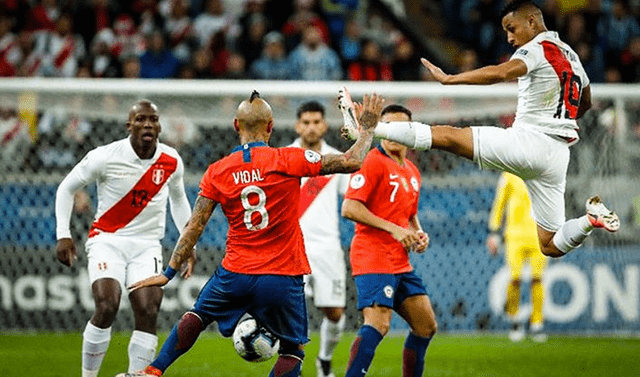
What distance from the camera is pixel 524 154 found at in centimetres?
815

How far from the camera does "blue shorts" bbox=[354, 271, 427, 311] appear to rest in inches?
329

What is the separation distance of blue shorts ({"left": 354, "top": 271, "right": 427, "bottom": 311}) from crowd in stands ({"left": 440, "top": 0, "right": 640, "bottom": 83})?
954cm

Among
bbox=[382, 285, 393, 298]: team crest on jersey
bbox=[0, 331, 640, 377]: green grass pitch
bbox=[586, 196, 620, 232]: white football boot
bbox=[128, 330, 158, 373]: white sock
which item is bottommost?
bbox=[0, 331, 640, 377]: green grass pitch

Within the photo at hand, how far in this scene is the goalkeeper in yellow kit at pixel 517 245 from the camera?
46.5ft

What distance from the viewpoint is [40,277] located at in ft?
46.9

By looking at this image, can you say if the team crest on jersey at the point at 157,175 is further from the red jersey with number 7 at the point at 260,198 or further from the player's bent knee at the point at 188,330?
the player's bent knee at the point at 188,330

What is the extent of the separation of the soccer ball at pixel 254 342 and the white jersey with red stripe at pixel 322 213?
156 inches

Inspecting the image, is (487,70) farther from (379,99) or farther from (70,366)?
(70,366)

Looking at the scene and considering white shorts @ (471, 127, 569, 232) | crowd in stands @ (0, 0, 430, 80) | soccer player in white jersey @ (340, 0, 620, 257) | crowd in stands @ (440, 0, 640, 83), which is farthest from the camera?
crowd in stands @ (440, 0, 640, 83)

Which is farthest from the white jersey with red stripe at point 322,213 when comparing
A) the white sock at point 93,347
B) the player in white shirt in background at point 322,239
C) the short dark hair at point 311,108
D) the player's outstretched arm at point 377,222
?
the white sock at point 93,347

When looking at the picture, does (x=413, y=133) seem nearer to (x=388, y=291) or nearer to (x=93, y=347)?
(x=388, y=291)

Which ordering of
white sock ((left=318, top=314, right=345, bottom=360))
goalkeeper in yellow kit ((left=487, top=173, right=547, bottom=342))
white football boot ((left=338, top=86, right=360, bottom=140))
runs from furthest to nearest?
goalkeeper in yellow kit ((left=487, top=173, right=547, bottom=342)), white sock ((left=318, top=314, right=345, bottom=360)), white football boot ((left=338, top=86, right=360, bottom=140))

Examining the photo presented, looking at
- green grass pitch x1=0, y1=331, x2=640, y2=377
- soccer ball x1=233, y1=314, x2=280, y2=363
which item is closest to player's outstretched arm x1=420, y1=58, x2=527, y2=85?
soccer ball x1=233, y1=314, x2=280, y2=363

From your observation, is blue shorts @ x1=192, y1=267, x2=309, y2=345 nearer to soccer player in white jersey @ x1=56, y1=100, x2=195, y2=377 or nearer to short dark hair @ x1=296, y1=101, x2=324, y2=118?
soccer player in white jersey @ x1=56, y1=100, x2=195, y2=377
